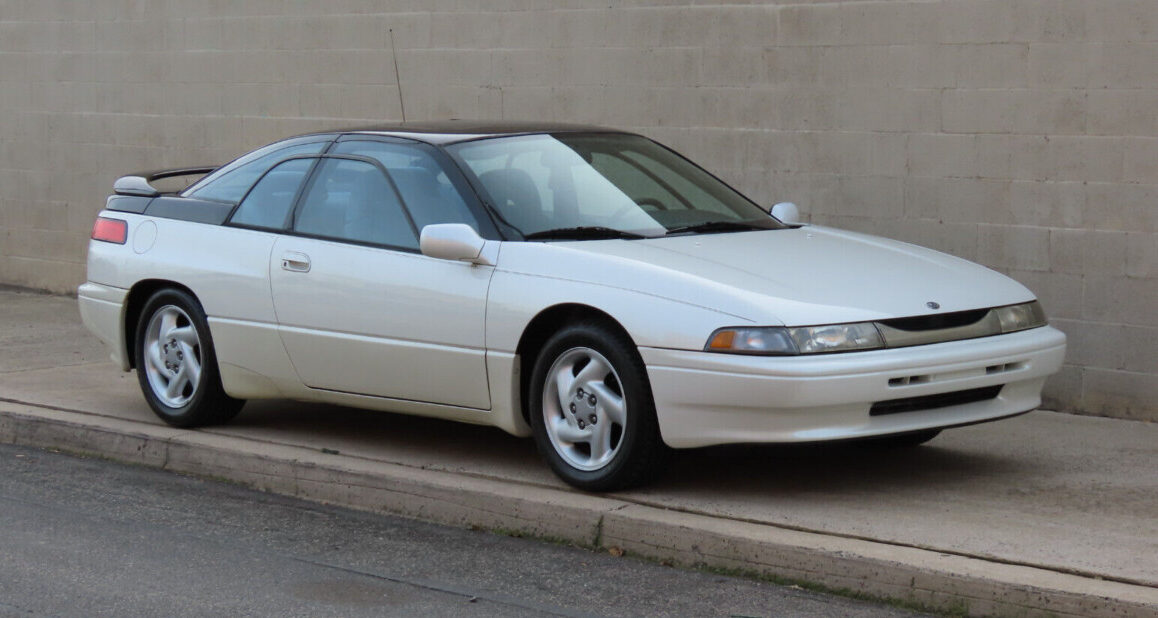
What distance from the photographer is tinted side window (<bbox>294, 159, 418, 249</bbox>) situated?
7.02 meters

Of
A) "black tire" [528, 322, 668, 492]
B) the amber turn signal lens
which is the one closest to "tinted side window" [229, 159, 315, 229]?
"black tire" [528, 322, 668, 492]

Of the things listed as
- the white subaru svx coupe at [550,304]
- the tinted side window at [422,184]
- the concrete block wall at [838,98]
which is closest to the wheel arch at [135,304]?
the white subaru svx coupe at [550,304]

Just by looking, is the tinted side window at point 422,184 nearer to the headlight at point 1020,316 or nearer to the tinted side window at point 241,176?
the tinted side window at point 241,176

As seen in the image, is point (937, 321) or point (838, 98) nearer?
point (937, 321)

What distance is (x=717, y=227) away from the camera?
709 cm

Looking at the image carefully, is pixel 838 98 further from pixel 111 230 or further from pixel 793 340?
pixel 111 230

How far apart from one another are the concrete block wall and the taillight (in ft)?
6.39

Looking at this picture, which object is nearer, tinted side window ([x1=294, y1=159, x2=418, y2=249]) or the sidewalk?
the sidewalk

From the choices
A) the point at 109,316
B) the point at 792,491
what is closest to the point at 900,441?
the point at 792,491

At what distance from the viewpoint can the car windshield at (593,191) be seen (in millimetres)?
6809

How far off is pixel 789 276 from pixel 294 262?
7.49ft

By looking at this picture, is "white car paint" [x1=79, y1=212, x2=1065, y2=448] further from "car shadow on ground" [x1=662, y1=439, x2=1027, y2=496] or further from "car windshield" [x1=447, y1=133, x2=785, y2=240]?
"car shadow on ground" [x1=662, y1=439, x2=1027, y2=496]

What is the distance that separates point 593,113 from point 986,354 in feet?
14.2

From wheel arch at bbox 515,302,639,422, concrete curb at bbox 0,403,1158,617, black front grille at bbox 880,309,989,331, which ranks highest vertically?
black front grille at bbox 880,309,989,331
